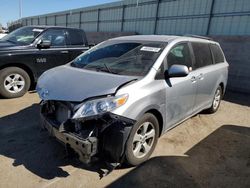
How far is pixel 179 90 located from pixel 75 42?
4593mm

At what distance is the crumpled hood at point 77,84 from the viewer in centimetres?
302

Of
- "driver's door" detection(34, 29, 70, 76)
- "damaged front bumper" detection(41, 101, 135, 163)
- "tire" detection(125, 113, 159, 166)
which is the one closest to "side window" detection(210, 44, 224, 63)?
"tire" detection(125, 113, 159, 166)

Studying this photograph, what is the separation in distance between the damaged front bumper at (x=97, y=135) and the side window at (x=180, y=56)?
4.53 feet

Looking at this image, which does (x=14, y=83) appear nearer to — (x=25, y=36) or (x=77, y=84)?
(x=25, y=36)

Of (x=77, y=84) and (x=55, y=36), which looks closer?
(x=77, y=84)

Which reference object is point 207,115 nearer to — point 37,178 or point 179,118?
point 179,118

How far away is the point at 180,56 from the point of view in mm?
4164

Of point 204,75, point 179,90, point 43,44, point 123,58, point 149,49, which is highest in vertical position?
point 149,49

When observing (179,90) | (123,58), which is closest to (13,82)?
(123,58)

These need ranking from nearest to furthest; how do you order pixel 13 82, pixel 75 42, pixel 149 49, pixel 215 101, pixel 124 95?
1. pixel 124 95
2. pixel 149 49
3. pixel 215 101
4. pixel 13 82
5. pixel 75 42

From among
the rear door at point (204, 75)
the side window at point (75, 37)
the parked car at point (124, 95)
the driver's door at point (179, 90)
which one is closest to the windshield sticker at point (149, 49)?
the parked car at point (124, 95)

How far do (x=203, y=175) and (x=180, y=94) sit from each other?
48.6 inches

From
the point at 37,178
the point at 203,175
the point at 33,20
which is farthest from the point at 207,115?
the point at 33,20

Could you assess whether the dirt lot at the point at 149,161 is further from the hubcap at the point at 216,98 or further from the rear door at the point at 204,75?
the hubcap at the point at 216,98
